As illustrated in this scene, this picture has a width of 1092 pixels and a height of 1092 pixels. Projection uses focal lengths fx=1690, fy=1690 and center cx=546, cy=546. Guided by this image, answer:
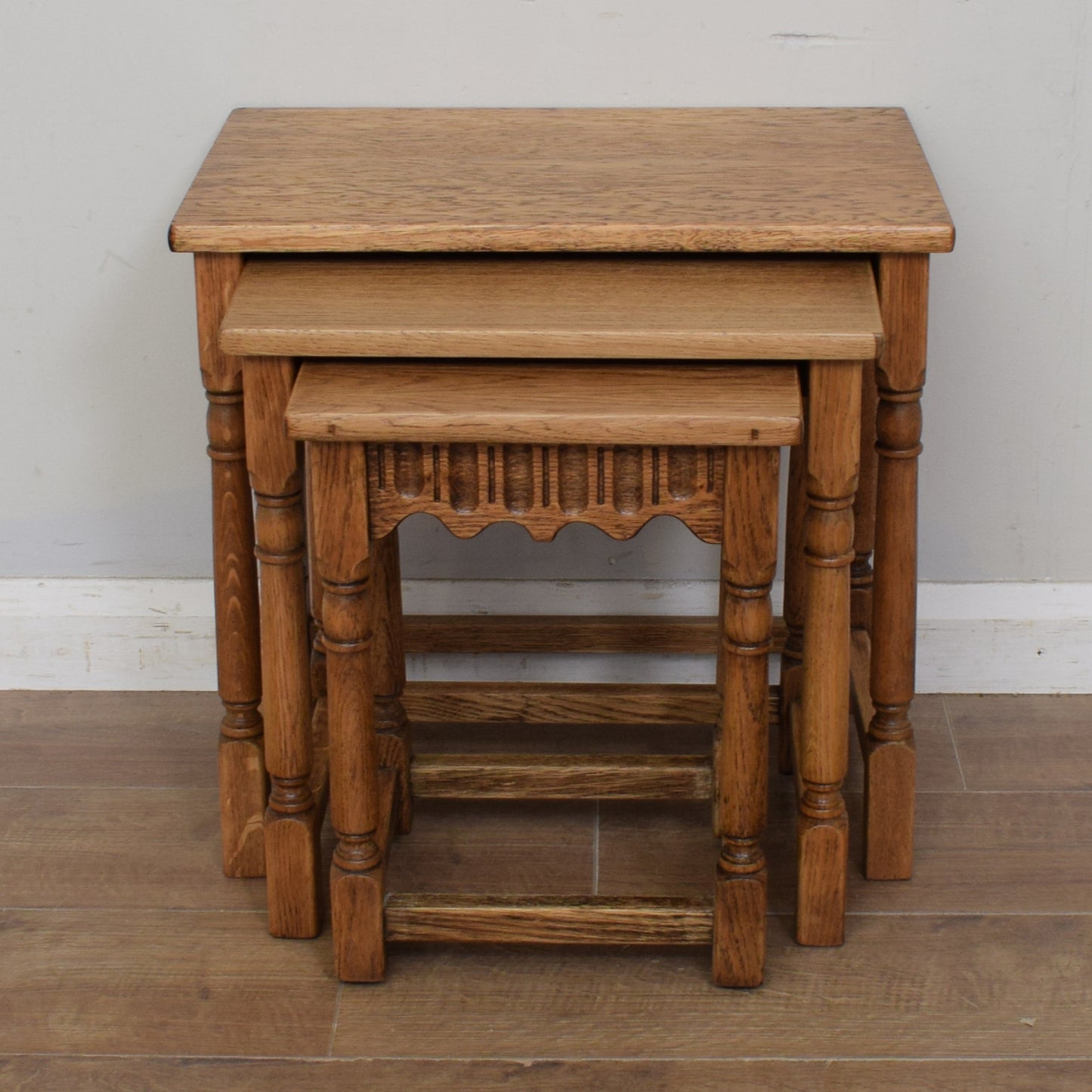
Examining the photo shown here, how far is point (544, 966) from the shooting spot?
1.72m

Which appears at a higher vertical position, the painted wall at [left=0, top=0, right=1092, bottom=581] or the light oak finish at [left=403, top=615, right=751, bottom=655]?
the painted wall at [left=0, top=0, right=1092, bottom=581]

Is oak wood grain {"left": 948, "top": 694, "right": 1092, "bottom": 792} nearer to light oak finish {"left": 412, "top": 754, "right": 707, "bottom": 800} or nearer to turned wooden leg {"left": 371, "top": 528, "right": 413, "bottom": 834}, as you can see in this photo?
light oak finish {"left": 412, "top": 754, "right": 707, "bottom": 800}

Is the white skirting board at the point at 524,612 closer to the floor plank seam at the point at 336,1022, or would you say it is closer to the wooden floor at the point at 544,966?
the wooden floor at the point at 544,966

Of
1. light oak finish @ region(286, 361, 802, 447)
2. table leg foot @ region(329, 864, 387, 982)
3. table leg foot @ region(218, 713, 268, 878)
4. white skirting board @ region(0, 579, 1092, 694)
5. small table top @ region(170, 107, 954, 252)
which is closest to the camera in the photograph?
light oak finish @ region(286, 361, 802, 447)

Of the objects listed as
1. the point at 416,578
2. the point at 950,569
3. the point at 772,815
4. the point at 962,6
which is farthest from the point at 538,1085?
the point at 962,6

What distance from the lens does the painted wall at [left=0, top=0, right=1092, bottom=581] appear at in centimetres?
189

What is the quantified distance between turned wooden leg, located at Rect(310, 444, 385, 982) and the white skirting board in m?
0.51

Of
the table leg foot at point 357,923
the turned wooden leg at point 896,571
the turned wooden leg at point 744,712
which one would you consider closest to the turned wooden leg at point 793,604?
the turned wooden leg at point 896,571

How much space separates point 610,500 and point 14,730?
104 centimetres

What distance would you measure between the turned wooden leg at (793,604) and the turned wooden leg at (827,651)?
0.20 meters

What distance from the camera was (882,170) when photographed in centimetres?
170

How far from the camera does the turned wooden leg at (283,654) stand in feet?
5.00

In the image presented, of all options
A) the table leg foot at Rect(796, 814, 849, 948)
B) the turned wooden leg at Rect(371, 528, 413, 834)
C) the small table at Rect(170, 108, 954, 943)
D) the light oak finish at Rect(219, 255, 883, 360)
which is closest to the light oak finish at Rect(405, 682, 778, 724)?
the turned wooden leg at Rect(371, 528, 413, 834)

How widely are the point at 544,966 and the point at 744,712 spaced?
1.18ft
